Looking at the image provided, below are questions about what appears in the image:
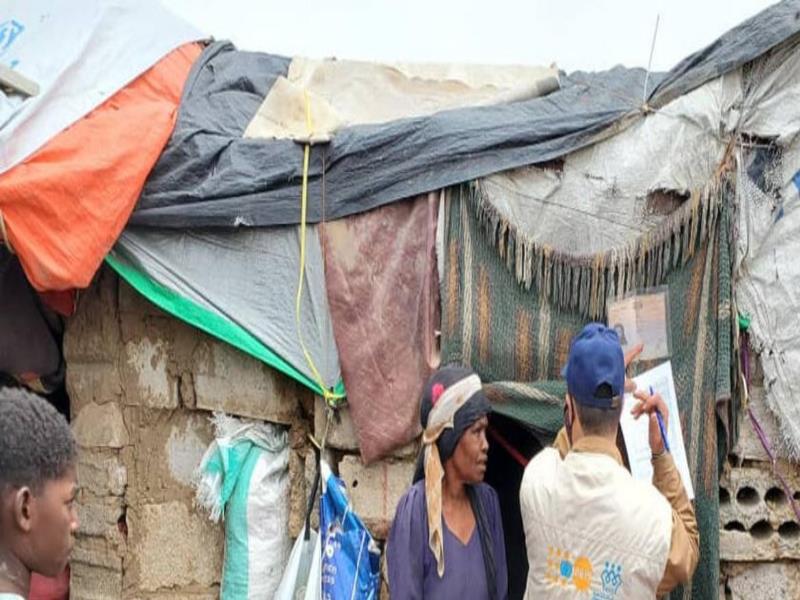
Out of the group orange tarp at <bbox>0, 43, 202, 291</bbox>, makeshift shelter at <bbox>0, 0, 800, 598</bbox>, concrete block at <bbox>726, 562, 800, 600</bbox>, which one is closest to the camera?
makeshift shelter at <bbox>0, 0, 800, 598</bbox>

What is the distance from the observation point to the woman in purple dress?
4121 millimetres

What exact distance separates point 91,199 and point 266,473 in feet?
4.22

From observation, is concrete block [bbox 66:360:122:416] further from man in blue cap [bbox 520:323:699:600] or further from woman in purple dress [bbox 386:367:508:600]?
man in blue cap [bbox 520:323:699:600]

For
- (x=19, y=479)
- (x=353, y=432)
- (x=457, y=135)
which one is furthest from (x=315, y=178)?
(x=19, y=479)

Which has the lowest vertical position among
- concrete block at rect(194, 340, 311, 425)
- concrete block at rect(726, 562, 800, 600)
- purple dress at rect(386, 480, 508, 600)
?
concrete block at rect(726, 562, 800, 600)

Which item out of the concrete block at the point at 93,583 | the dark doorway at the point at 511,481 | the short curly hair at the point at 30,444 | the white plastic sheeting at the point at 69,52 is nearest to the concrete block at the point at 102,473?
the concrete block at the point at 93,583

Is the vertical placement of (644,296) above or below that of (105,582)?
above

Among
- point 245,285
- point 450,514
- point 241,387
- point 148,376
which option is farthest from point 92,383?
point 450,514

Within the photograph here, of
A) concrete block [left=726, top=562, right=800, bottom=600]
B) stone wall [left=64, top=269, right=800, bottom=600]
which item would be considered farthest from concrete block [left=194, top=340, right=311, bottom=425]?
concrete block [left=726, top=562, right=800, bottom=600]

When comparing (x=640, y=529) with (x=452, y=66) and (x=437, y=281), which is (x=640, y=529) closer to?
(x=437, y=281)

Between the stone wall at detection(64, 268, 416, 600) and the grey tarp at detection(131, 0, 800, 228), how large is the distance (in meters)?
0.57

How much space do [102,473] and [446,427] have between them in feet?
6.23

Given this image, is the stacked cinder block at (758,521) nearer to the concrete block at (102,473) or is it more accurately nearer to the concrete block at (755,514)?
the concrete block at (755,514)

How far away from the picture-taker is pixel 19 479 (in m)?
2.32
